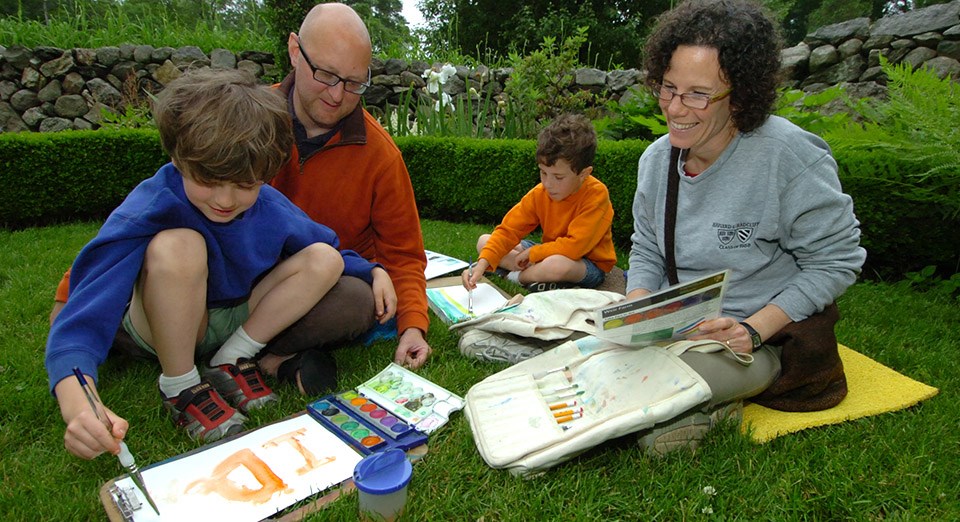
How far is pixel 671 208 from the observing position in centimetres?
206

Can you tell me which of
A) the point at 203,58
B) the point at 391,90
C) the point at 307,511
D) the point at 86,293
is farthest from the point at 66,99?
the point at 307,511

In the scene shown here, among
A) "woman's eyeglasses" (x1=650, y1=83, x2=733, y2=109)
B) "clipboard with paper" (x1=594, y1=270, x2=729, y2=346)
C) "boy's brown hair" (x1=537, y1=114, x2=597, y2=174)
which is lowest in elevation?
"clipboard with paper" (x1=594, y1=270, x2=729, y2=346)

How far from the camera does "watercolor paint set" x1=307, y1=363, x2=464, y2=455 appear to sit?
175 cm

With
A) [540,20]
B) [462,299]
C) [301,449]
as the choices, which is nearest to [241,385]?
[301,449]

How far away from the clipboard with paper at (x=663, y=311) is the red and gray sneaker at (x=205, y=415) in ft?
3.66

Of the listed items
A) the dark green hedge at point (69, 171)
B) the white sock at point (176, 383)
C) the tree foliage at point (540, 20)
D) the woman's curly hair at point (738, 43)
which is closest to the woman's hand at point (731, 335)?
the woman's curly hair at point (738, 43)

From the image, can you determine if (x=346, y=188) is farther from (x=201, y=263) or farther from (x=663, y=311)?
(x=663, y=311)

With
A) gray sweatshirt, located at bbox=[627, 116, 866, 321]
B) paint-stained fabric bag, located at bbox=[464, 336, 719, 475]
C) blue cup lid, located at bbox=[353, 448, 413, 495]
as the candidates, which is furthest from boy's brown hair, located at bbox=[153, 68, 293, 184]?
gray sweatshirt, located at bbox=[627, 116, 866, 321]

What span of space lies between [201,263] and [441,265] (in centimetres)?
195

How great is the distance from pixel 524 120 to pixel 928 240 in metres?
3.55

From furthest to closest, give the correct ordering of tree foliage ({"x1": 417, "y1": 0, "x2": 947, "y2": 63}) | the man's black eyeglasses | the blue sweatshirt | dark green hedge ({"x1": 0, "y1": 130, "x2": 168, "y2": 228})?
tree foliage ({"x1": 417, "y1": 0, "x2": 947, "y2": 63}) < dark green hedge ({"x1": 0, "y1": 130, "x2": 168, "y2": 228}) < the man's black eyeglasses < the blue sweatshirt

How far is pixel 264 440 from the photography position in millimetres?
1706

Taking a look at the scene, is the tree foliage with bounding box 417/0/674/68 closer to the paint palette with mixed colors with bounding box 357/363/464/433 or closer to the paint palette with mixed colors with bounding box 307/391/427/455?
the paint palette with mixed colors with bounding box 357/363/464/433

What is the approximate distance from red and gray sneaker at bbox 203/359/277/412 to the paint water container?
70 centimetres
